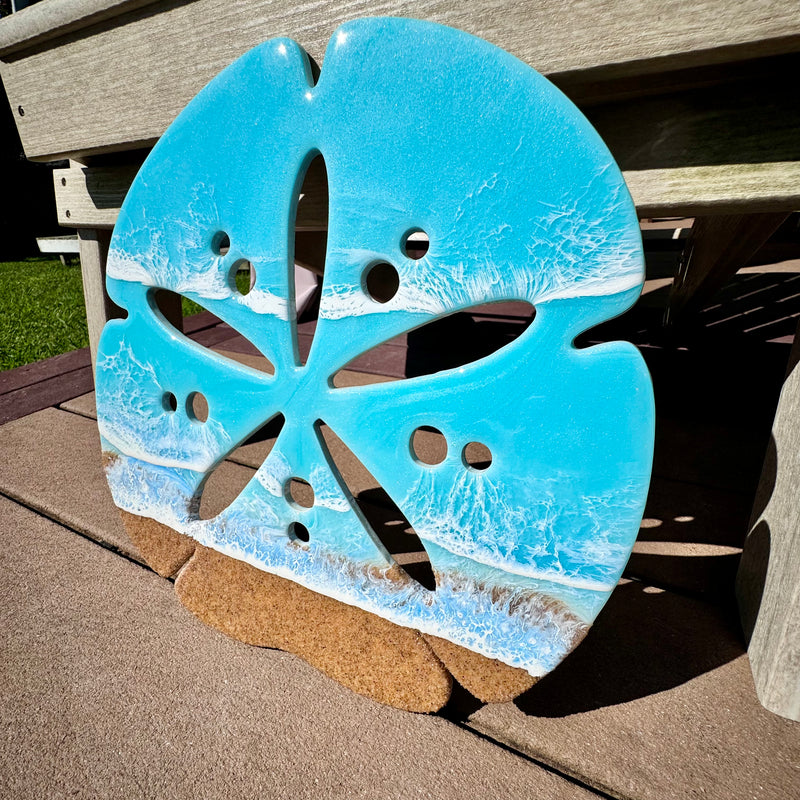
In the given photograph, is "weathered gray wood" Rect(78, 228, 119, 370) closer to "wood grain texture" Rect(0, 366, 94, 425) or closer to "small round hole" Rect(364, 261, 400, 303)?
"wood grain texture" Rect(0, 366, 94, 425)

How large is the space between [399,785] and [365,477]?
77 cm

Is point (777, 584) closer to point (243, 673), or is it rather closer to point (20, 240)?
point (243, 673)

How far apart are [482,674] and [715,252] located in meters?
1.48

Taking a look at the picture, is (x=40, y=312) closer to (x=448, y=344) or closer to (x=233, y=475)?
(x=448, y=344)

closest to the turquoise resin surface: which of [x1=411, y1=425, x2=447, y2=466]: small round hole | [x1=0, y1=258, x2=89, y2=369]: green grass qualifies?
[x1=411, y1=425, x2=447, y2=466]: small round hole

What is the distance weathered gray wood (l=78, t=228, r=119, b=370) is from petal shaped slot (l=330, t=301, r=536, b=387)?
2.76ft

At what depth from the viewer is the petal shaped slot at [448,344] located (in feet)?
7.04

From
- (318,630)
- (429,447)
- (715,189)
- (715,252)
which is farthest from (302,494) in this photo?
(715,252)

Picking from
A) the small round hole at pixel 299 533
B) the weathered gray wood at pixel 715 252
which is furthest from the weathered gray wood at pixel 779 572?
the small round hole at pixel 299 533

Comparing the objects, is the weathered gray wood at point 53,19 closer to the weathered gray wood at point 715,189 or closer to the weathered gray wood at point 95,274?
the weathered gray wood at point 95,274

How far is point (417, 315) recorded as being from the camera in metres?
0.69

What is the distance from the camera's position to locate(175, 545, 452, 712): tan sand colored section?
29.2 inches

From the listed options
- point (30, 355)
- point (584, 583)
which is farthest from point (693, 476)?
point (30, 355)

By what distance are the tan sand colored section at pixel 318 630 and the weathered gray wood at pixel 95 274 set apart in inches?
29.1
